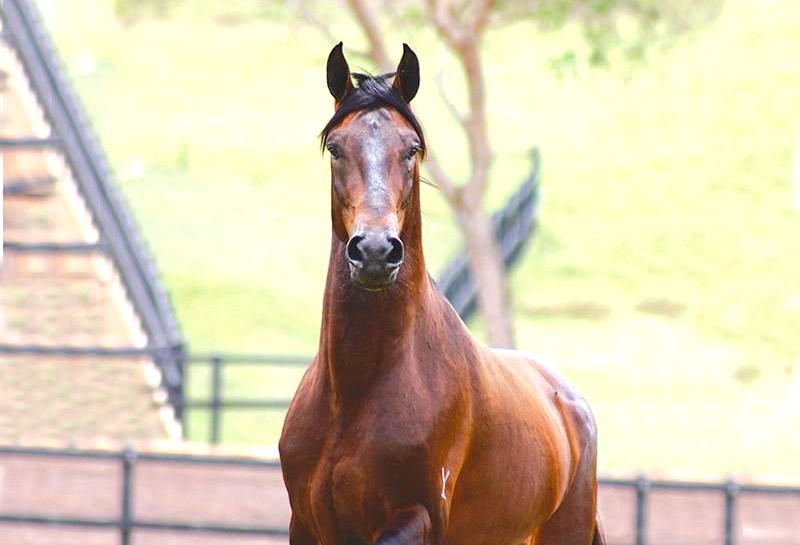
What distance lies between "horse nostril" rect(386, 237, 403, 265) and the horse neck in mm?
479

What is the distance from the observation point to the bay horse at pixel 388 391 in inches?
191

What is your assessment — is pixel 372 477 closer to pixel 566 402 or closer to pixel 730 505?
pixel 566 402

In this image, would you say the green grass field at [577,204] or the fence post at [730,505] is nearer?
the fence post at [730,505]

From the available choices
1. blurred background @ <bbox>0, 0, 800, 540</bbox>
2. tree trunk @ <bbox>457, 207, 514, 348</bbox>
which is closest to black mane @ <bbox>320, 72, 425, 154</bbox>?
blurred background @ <bbox>0, 0, 800, 540</bbox>

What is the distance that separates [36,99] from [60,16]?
26.4m

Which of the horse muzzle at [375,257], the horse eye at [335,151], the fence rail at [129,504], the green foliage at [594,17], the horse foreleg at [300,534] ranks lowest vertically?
the fence rail at [129,504]

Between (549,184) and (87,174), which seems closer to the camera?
(87,174)

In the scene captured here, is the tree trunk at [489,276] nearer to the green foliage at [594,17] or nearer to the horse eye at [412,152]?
the green foliage at [594,17]

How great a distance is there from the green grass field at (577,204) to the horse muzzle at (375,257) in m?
14.6

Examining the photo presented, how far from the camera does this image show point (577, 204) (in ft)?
110

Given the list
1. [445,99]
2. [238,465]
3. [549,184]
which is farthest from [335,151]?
[549,184]

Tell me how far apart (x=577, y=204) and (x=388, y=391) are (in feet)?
94.9

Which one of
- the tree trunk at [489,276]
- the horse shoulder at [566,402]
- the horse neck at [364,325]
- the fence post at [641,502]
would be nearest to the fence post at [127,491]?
the fence post at [641,502]

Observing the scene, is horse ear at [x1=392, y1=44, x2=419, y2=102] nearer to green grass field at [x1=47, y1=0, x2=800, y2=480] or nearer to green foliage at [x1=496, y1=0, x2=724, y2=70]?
green foliage at [x1=496, y1=0, x2=724, y2=70]
